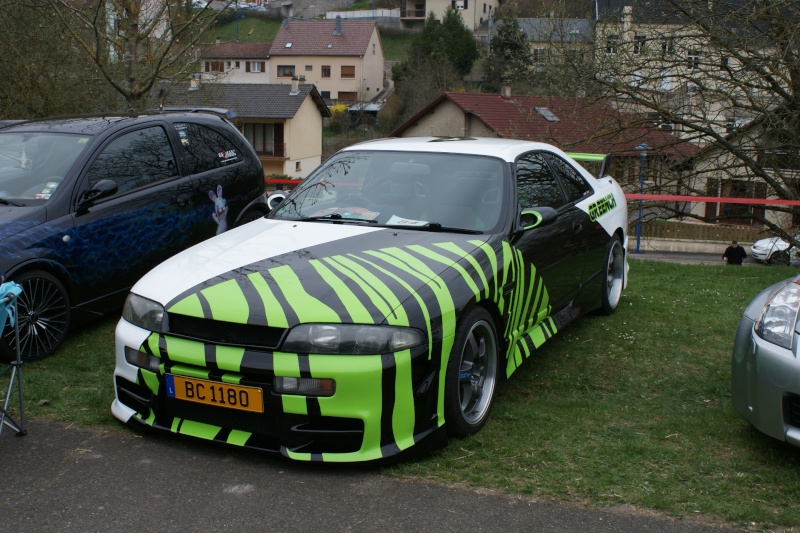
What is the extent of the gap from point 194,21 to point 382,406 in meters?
8.34

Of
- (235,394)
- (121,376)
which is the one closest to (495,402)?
(235,394)

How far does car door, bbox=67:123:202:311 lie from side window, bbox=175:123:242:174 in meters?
0.20

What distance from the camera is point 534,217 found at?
5.17 meters

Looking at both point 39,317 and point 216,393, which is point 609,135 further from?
point 216,393

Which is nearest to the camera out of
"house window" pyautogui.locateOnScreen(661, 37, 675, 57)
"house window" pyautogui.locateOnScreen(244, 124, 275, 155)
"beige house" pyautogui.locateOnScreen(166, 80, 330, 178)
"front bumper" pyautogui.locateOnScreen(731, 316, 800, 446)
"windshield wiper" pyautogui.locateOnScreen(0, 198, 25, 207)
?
"front bumper" pyautogui.locateOnScreen(731, 316, 800, 446)

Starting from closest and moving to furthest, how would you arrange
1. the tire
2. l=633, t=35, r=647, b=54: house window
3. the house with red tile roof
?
l=633, t=35, r=647, b=54: house window < the house with red tile roof < the tire

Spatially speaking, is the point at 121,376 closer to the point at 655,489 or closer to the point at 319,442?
the point at 319,442

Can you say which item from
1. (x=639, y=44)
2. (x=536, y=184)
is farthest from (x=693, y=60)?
(x=536, y=184)

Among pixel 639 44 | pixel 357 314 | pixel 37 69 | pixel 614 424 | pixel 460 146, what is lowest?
pixel 614 424

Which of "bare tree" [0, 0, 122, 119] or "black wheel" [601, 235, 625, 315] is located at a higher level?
"bare tree" [0, 0, 122, 119]

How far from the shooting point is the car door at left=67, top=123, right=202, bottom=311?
5.94 m

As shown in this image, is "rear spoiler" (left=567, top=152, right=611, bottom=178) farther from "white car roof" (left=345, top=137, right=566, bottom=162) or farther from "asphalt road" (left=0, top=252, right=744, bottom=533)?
"asphalt road" (left=0, top=252, right=744, bottom=533)

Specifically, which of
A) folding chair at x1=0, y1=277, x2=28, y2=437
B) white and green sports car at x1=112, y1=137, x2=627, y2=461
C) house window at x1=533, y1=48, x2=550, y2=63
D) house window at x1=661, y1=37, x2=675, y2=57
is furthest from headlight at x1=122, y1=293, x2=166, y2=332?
house window at x1=533, y1=48, x2=550, y2=63

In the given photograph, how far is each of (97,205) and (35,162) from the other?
599 millimetres
